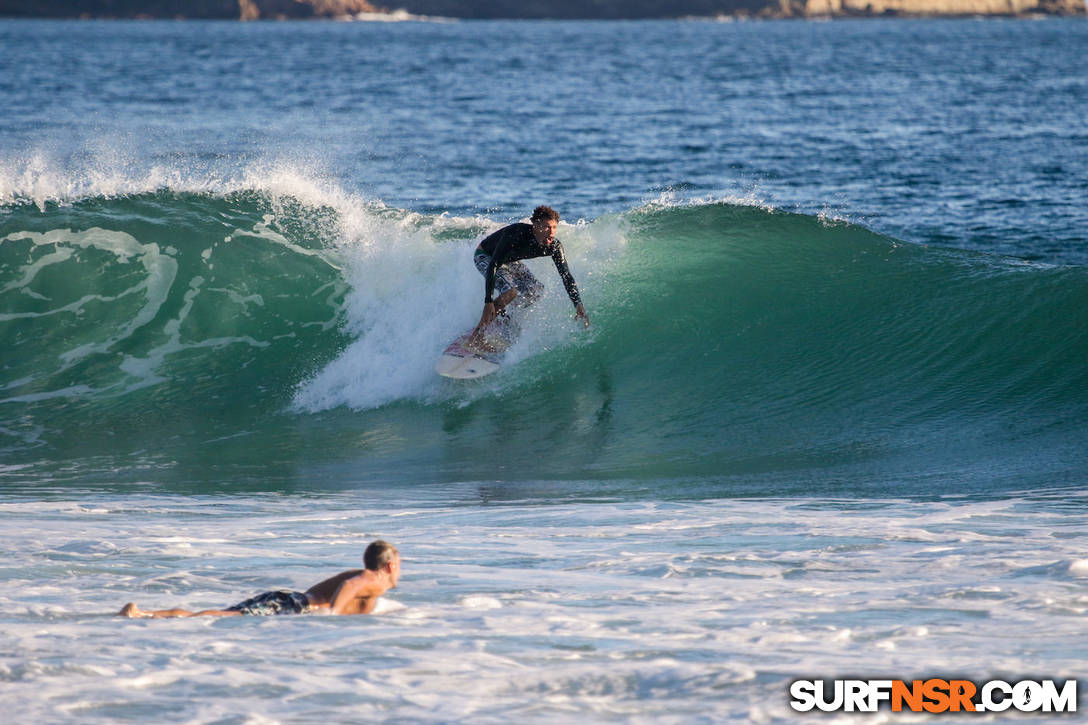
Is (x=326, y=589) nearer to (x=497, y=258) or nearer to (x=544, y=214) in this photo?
(x=544, y=214)

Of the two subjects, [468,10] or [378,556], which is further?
[468,10]

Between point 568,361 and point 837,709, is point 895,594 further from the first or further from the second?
point 568,361

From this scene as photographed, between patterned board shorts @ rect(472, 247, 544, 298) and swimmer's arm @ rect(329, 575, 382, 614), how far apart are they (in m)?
5.43

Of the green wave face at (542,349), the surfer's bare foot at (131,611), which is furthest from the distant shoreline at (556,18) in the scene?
the surfer's bare foot at (131,611)

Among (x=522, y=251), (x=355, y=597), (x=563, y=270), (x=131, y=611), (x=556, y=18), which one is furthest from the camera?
(x=556, y=18)

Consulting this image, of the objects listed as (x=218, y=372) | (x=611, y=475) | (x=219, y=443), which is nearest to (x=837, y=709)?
(x=611, y=475)

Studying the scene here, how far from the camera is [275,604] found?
17.9 ft

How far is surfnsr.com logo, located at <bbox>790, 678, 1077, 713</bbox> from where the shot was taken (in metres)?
4.50

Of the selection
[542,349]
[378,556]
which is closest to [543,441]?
[542,349]

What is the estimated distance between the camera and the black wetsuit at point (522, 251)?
34.0 feet

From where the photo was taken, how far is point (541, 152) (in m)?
27.2

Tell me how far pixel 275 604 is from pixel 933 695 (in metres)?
2.85

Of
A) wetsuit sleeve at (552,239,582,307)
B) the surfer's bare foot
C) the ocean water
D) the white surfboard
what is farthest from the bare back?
the white surfboard

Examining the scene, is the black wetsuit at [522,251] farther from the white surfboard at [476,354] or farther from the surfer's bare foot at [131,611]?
the surfer's bare foot at [131,611]
